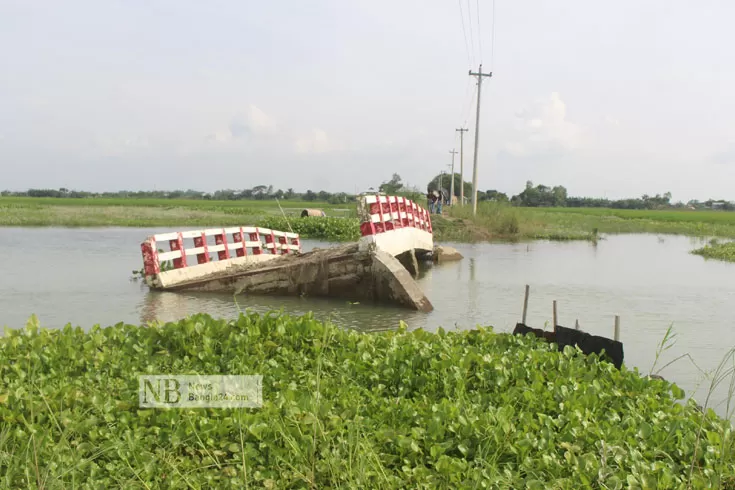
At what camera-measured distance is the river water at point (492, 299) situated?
381 inches

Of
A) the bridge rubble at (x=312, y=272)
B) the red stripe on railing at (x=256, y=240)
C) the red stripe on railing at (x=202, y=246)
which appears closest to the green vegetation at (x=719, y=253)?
the bridge rubble at (x=312, y=272)

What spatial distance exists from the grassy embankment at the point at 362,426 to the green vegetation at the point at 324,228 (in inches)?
861

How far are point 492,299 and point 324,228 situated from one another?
16153mm

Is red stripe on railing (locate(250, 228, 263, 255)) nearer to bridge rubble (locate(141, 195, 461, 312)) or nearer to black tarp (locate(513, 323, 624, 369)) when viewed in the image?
bridge rubble (locate(141, 195, 461, 312))

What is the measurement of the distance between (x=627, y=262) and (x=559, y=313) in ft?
35.6

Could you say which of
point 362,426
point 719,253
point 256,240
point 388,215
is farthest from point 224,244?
point 719,253

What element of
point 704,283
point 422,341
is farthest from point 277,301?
point 704,283

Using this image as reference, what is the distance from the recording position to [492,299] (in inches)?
496

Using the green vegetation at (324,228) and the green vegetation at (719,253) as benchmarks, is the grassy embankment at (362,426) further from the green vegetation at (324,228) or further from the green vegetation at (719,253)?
the green vegetation at (324,228)

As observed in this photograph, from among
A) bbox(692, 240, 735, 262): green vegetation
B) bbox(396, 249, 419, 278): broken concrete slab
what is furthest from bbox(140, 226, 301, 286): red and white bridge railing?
bbox(692, 240, 735, 262): green vegetation

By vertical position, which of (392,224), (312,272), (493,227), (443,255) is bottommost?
(443,255)

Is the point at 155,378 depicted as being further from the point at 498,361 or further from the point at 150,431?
the point at 498,361

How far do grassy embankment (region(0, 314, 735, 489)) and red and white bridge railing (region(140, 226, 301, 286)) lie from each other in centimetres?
656

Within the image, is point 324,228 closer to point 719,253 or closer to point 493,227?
point 493,227
